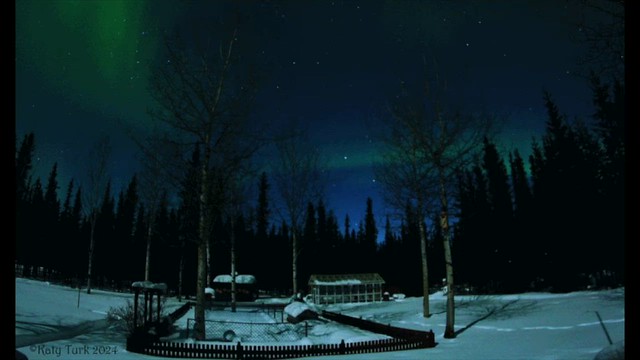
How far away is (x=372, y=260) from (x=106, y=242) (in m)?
47.0

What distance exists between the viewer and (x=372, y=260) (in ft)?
235

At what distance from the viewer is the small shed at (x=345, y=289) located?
4253 centimetres

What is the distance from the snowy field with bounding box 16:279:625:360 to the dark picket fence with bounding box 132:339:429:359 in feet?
2.27

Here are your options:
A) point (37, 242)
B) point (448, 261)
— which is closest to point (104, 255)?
point (37, 242)

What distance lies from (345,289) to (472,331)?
28.3 m

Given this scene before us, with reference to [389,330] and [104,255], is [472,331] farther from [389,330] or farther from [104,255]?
[104,255]

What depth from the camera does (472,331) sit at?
16.0m

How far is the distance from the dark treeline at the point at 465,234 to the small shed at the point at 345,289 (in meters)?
9.28

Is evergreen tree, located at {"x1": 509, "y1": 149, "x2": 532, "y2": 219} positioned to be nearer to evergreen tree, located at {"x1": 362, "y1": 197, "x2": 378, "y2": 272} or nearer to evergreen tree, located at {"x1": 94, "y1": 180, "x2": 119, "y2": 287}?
evergreen tree, located at {"x1": 362, "y1": 197, "x2": 378, "y2": 272}

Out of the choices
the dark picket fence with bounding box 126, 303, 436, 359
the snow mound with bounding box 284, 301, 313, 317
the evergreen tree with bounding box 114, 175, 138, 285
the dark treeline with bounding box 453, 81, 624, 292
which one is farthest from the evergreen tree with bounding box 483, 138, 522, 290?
the evergreen tree with bounding box 114, 175, 138, 285

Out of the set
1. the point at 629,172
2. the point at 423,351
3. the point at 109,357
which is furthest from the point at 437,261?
the point at 629,172

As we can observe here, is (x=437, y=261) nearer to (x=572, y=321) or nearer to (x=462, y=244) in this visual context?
(x=462, y=244)

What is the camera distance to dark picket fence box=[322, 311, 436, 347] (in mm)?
13656

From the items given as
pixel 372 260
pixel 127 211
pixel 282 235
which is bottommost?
pixel 372 260
